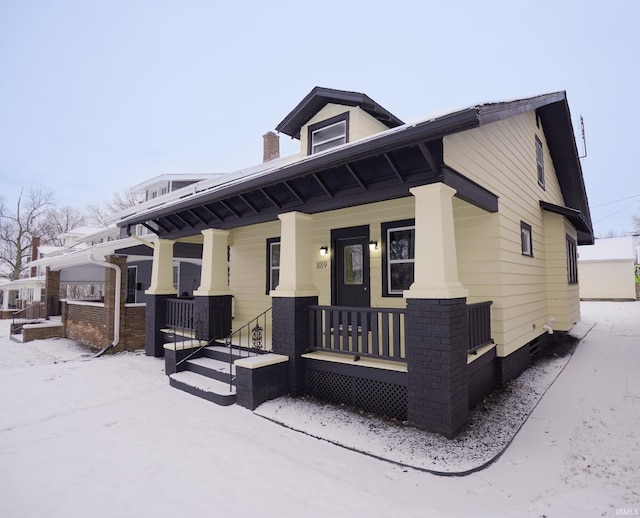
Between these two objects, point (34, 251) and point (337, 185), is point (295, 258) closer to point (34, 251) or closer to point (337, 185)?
point (337, 185)

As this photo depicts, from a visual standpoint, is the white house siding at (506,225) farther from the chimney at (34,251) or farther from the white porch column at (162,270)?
the chimney at (34,251)

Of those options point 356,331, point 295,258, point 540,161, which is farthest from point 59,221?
point 540,161

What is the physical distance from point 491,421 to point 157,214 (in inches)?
315

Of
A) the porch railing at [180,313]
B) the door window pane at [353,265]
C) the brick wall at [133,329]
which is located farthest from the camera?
the brick wall at [133,329]

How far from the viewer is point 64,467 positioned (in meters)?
3.88

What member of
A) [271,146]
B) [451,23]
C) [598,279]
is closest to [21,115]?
[451,23]

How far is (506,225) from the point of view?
6520 mm

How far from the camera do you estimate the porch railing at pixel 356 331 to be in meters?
5.07

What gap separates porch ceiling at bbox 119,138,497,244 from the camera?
4754 millimetres

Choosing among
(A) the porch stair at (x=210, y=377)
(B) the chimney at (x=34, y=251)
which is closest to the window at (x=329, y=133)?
(A) the porch stair at (x=210, y=377)

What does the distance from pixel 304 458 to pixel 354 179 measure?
12.6ft

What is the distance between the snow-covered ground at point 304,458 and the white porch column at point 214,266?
2.39 metres

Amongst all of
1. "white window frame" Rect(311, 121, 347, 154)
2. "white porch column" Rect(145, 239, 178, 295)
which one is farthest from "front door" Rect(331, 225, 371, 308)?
"white porch column" Rect(145, 239, 178, 295)

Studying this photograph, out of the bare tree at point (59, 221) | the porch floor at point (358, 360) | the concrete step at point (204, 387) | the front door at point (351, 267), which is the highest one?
the bare tree at point (59, 221)
